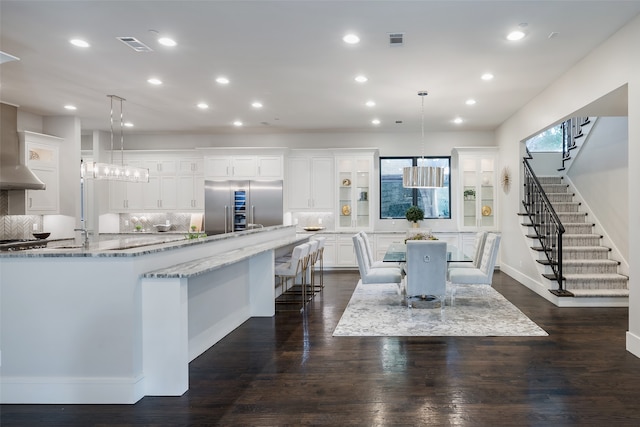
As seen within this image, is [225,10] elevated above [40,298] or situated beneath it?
elevated above

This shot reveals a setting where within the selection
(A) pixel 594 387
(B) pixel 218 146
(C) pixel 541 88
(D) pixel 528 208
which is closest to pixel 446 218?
(D) pixel 528 208

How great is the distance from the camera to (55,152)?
301 inches

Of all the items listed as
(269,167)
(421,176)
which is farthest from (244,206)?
(421,176)

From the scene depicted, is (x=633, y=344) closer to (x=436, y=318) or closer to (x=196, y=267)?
(x=436, y=318)

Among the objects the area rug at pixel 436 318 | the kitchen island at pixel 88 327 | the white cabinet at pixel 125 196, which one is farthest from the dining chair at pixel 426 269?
the white cabinet at pixel 125 196

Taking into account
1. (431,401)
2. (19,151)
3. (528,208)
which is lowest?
(431,401)

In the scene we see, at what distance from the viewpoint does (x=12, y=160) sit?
6.64 m

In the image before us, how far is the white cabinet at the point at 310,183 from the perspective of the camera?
9414 millimetres

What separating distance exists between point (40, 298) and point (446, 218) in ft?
26.9

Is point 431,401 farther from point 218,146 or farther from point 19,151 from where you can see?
point 218,146

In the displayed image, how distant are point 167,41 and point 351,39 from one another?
1879mm

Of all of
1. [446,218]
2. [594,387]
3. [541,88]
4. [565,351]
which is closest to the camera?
[594,387]

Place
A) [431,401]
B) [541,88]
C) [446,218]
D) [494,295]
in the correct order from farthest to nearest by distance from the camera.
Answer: [446,218] < [494,295] < [541,88] < [431,401]

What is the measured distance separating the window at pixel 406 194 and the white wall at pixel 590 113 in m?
1.59
